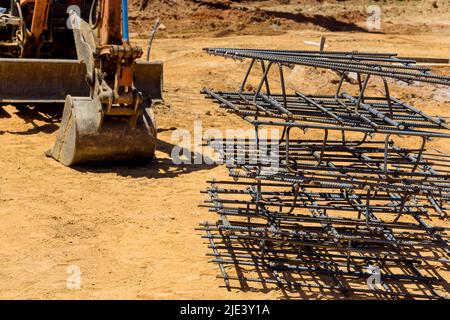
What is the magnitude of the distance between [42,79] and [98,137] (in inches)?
82.3

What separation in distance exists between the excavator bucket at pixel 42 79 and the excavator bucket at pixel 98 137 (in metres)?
1.33

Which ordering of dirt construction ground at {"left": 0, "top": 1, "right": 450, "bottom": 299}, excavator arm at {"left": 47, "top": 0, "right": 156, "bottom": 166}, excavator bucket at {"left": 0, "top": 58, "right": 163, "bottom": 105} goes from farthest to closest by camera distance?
excavator bucket at {"left": 0, "top": 58, "right": 163, "bottom": 105}
excavator arm at {"left": 47, "top": 0, "right": 156, "bottom": 166}
dirt construction ground at {"left": 0, "top": 1, "right": 450, "bottom": 299}

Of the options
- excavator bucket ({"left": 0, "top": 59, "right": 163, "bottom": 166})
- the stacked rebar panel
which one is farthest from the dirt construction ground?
the stacked rebar panel

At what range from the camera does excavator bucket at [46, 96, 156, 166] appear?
7.88 m

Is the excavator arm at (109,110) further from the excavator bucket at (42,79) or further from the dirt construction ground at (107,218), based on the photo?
the excavator bucket at (42,79)

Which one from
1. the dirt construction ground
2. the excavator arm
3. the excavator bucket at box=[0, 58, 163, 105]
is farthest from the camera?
the excavator bucket at box=[0, 58, 163, 105]

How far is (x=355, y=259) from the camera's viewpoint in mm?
6039

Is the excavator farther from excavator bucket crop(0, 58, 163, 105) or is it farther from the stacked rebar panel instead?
the stacked rebar panel

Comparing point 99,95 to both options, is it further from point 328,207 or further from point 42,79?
point 328,207

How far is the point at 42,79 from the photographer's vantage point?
959cm

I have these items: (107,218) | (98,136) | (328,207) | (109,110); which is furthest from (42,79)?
(328,207)

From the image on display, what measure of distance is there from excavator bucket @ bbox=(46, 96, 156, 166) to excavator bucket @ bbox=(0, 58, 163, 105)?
133 centimetres

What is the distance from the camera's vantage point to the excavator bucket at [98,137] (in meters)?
7.88
